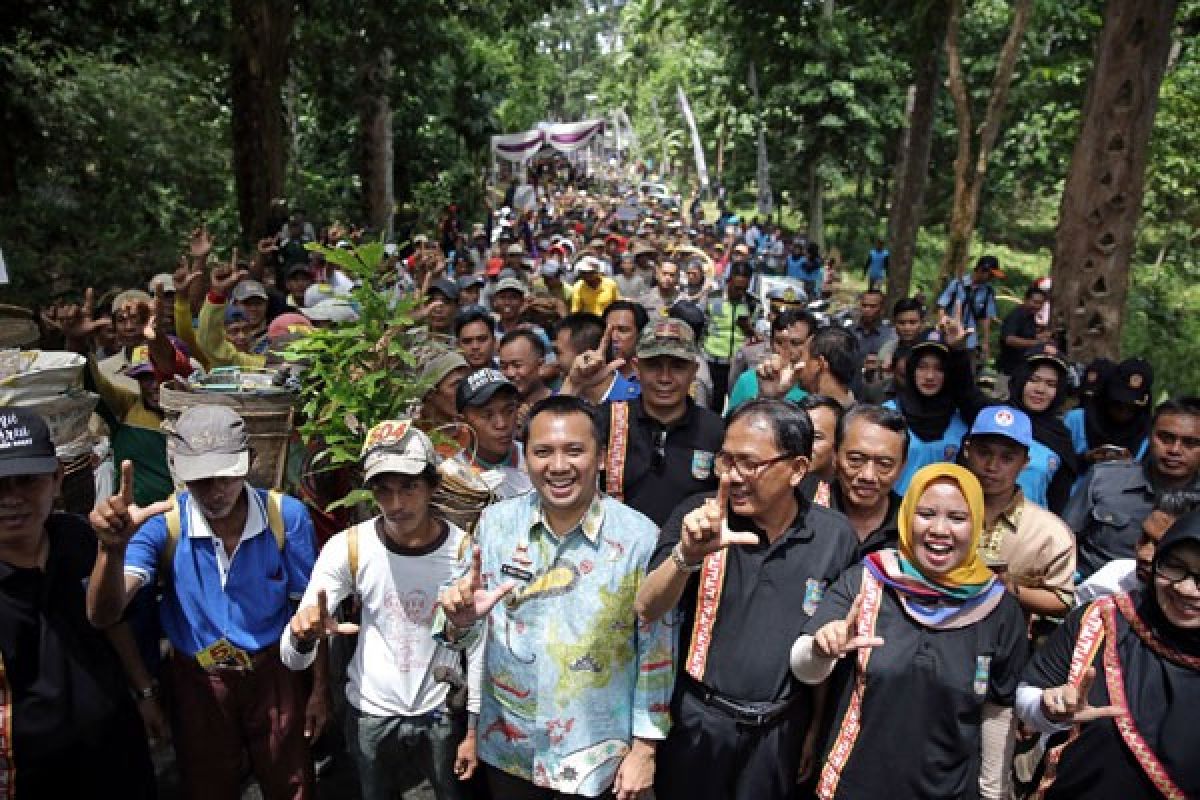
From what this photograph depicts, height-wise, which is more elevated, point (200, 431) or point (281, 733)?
point (200, 431)

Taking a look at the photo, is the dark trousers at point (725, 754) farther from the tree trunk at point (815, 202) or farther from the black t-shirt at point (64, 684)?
the tree trunk at point (815, 202)

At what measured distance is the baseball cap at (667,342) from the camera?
154 inches

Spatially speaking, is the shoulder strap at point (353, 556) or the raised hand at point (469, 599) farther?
the shoulder strap at point (353, 556)

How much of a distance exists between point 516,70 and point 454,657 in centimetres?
3725

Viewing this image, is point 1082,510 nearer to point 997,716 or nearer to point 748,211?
point 997,716

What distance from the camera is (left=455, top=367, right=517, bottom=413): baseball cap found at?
3838mm

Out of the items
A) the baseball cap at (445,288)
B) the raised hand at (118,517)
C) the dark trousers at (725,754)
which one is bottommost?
the dark trousers at (725,754)

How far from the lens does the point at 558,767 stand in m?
2.72

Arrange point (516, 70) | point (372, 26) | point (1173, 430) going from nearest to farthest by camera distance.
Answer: point (1173, 430) < point (372, 26) < point (516, 70)

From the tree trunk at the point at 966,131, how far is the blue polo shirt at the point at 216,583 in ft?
35.5

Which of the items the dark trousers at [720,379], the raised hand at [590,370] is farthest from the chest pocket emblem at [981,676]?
the dark trousers at [720,379]

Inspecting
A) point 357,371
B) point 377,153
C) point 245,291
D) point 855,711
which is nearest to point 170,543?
point 357,371

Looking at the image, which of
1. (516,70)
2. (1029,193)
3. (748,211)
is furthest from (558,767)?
(748,211)

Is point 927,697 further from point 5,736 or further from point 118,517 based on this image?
point 5,736
